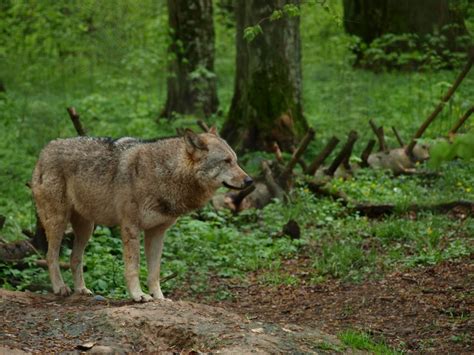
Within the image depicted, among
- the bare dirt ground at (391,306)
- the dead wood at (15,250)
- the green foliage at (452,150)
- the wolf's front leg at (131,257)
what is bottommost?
the bare dirt ground at (391,306)

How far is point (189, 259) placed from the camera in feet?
34.2

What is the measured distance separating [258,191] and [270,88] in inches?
146

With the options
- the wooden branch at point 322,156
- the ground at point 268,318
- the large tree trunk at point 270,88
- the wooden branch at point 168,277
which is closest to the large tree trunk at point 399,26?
the large tree trunk at point 270,88

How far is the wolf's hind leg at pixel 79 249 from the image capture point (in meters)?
8.78

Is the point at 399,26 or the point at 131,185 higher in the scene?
the point at 399,26

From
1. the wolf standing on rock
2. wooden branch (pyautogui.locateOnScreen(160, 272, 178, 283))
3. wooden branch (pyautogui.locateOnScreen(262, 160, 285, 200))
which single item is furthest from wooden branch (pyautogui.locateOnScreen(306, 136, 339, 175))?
the wolf standing on rock

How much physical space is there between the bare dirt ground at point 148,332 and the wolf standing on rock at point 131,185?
1064 millimetres

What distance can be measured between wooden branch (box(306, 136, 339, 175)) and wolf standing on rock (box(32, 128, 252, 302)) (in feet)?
16.4

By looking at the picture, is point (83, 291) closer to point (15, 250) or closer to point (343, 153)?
point (15, 250)

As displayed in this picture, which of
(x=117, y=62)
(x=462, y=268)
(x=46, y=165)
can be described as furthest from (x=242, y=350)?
(x=117, y=62)

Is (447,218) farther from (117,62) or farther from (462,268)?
(117,62)

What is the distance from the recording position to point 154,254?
8.46 m

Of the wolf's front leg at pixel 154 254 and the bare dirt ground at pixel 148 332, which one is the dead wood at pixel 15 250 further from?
the bare dirt ground at pixel 148 332

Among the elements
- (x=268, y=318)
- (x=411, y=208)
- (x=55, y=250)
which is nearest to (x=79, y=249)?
(x=55, y=250)
